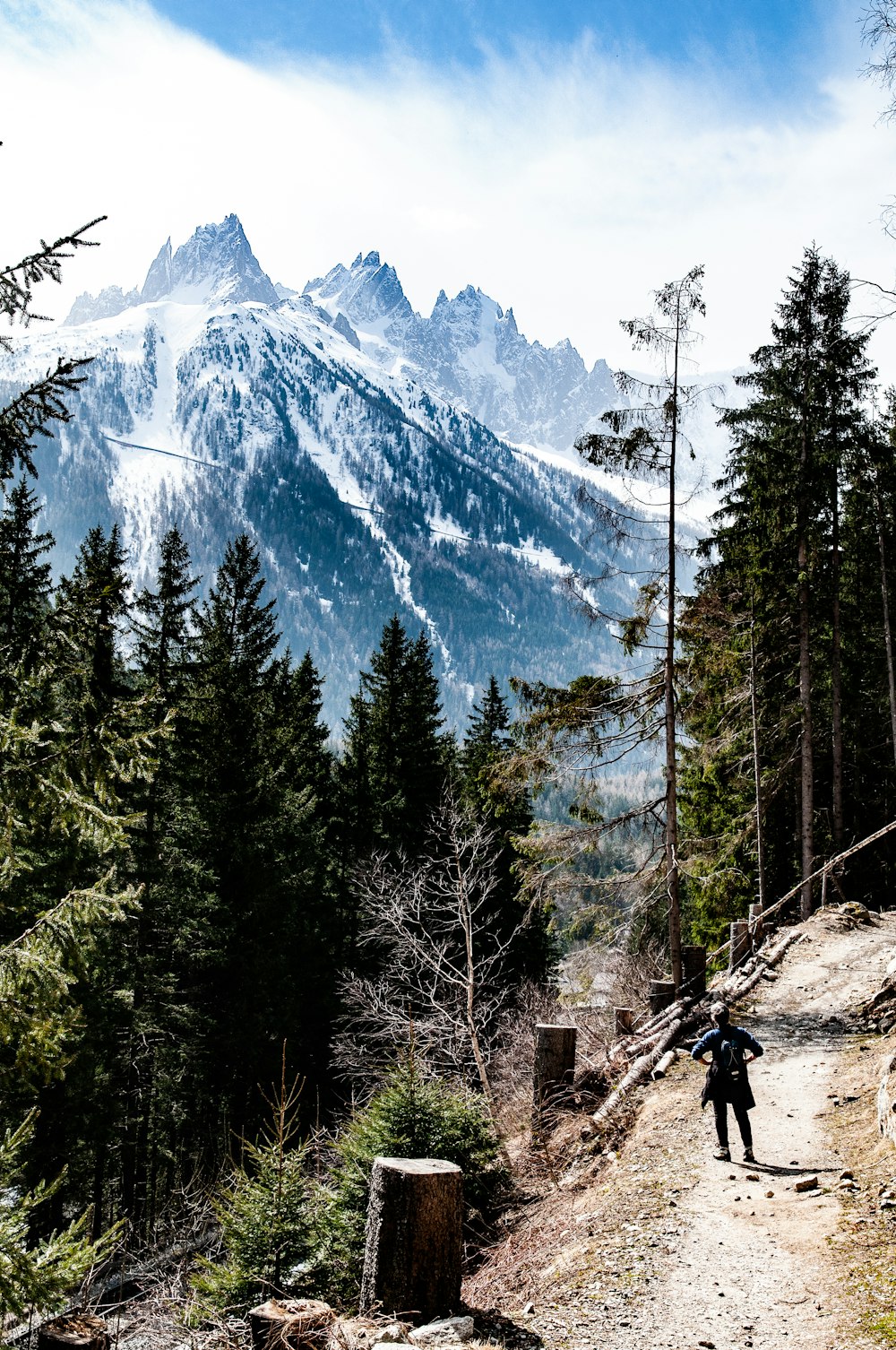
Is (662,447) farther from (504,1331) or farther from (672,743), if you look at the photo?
(504,1331)

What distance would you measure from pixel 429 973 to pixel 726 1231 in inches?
809

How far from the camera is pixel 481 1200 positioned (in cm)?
1007

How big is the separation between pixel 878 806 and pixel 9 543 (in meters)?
23.3

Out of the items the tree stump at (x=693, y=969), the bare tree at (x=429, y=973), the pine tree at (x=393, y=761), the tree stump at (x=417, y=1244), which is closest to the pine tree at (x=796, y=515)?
the tree stump at (x=693, y=969)

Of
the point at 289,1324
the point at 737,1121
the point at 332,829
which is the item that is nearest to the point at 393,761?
the point at 332,829

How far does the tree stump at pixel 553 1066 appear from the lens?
11852mm

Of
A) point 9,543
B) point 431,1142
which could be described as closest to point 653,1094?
point 431,1142

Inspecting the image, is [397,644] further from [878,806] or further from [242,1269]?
[242,1269]

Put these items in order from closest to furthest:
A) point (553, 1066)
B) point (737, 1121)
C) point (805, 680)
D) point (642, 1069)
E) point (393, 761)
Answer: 1. point (737, 1121)
2. point (642, 1069)
3. point (553, 1066)
4. point (805, 680)
5. point (393, 761)

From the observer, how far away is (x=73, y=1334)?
19.4 ft

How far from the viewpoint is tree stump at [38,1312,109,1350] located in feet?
19.1

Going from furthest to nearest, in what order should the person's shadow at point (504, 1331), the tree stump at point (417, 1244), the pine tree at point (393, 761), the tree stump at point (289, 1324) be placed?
the pine tree at point (393, 761), the tree stump at point (417, 1244), the person's shadow at point (504, 1331), the tree stump at point (289, 1324)

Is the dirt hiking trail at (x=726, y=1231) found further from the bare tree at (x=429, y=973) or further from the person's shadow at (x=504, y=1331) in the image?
the bare tree at (x=429, y=973)

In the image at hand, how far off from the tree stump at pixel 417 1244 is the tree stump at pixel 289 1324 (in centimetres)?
40
